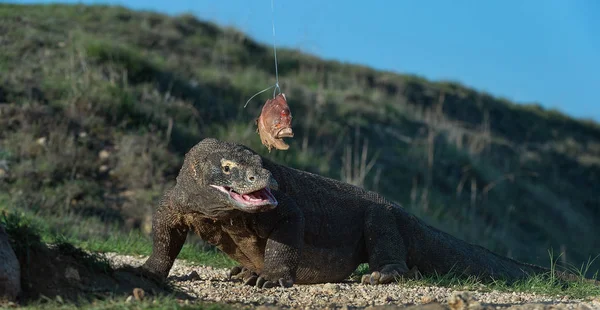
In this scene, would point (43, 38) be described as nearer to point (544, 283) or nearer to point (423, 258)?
point (423, 258)

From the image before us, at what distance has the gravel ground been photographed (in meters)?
5.84

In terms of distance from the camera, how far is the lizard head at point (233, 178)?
673 centimetres

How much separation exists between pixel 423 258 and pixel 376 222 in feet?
2.46

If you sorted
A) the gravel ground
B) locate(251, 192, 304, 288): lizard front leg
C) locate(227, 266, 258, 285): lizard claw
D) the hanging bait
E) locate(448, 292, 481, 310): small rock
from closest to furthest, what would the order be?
locate(448, 292, 481, 310): small rock, the gravel ground, the hanging bait, locate(251, 192, 304, 288): lizard front leg, locate(227, 266, 258, 285): lizard claw

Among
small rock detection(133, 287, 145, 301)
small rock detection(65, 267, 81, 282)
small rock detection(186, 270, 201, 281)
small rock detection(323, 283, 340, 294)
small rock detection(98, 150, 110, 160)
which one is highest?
small rock detection(133, 287, 145, 301)

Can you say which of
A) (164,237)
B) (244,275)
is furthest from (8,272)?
(244,275)

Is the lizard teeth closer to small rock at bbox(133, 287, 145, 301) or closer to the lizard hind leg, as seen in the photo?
small rock at bbox(133, 287, 145, 301)

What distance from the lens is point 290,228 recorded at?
7.39m

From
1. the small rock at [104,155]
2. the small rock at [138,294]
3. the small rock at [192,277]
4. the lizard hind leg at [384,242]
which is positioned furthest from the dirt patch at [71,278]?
the small rock at [104,155]

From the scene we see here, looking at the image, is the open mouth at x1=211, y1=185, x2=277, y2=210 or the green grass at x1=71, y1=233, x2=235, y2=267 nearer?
the open mouth at x1=211, y1=185, x2=277, y2=210

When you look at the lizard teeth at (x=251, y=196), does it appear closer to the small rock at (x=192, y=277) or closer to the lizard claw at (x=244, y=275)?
the lizard claw at (x=244, y=275)

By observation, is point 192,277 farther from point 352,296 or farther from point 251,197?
point 352,296

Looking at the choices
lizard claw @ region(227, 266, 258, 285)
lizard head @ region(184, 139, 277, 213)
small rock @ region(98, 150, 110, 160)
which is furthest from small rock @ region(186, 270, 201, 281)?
small rock @ region(98, 150, 110, 160)

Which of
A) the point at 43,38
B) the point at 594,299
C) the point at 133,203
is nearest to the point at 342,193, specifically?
the point at 594,299
